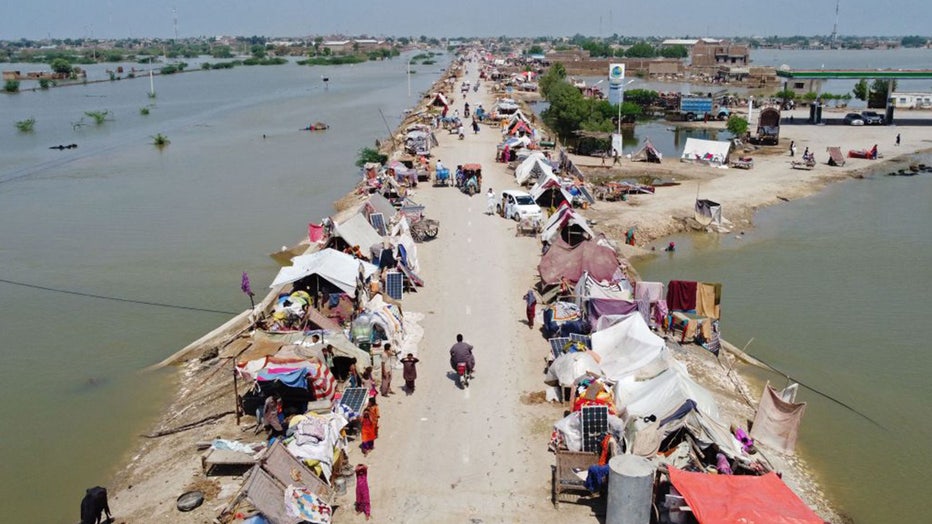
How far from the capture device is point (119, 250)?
28.9 metres

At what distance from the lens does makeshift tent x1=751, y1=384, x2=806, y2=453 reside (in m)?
13.7

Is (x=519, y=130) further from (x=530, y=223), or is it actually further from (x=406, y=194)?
(x=530, y=223)

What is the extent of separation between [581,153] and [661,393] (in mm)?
32907

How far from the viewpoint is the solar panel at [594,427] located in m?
11.5

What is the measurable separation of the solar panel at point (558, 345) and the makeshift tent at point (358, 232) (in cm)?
744

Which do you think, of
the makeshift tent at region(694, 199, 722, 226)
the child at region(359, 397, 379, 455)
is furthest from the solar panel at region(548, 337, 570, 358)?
the makeshift tent at region(694, 199, 722, 226)

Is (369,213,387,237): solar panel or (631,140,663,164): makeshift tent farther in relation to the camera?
(631,140,663,164): makeshift tent

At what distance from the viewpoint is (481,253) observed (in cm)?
2261

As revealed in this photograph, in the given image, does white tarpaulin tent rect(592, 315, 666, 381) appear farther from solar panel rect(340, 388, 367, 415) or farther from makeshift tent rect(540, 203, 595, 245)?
makeshift tent rect(540, 203, 595, 245)

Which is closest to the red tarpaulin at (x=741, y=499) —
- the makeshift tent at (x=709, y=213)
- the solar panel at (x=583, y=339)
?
the solar panel at (x=583, y=339)

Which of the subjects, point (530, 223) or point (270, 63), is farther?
point (270, 63)

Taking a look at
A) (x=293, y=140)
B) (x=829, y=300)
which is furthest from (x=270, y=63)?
(x=829, y=300)

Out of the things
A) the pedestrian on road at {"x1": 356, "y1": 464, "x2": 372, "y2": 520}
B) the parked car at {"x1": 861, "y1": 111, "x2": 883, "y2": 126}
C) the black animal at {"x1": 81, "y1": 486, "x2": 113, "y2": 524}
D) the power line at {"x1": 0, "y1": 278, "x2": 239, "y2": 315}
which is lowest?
the power line at {"x1": 0, "y1": 278, "x2": 239, "y2": 315}

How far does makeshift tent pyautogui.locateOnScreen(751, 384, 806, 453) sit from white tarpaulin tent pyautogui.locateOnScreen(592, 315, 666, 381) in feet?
7.66
